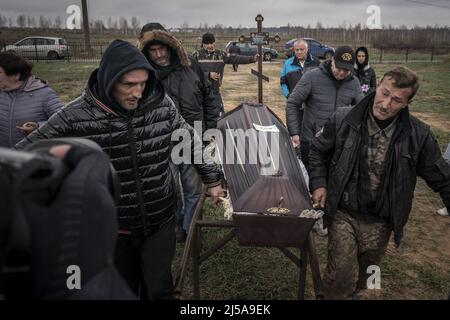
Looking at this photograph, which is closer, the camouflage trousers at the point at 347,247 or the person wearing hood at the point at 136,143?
the person wearing hood at the point at 136,143

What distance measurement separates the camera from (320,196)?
A: 8.01 feet

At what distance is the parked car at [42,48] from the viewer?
20777 mm

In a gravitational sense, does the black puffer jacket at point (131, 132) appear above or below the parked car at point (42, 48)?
below

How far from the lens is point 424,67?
20.3m

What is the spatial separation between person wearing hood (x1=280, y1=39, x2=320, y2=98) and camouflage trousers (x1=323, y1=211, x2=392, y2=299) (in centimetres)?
274

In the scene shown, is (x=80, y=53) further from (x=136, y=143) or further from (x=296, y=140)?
(x=136, y=143)

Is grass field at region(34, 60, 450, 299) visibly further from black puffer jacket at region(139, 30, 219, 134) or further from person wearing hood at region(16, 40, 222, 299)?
black puffer jacket at region(139, 30, 219, 134)

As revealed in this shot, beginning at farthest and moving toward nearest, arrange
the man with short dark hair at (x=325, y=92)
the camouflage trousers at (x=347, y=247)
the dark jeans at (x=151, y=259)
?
the man with short dark hair at (x=325, y=92)
the camouflage trousers at (x=347, y=247)
the dark jeans at (x=151, y=259)

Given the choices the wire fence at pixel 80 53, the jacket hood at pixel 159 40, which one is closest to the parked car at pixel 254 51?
the wire fence at pixel 80 53

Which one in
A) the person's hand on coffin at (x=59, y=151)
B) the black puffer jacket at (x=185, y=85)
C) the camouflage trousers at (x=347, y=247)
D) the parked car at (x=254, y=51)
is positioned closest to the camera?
the person's hand on coffin at (x=59, y=151)

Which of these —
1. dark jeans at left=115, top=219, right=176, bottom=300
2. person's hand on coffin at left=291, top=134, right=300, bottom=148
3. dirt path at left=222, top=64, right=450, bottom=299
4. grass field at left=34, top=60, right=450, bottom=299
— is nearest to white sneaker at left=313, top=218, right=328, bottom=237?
grass field at left=34, top=60, right=450, bottom=299

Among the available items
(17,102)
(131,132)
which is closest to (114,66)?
(131,132)

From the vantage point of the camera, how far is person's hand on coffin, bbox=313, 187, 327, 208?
244cm

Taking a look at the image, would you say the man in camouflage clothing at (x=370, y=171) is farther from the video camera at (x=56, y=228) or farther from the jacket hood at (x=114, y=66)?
the video camera at (x=56, y=228)
